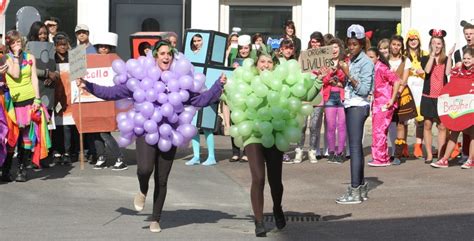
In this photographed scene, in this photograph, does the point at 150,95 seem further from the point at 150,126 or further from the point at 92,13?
the point at 92,13

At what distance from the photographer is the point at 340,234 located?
10289 mm

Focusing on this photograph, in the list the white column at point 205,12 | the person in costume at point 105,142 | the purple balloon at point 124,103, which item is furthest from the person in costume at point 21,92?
the white column at point 205,12

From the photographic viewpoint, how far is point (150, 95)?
1035 cm

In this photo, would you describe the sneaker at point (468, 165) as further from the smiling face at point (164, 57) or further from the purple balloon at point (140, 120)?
the purple balloon at point (140, 120)

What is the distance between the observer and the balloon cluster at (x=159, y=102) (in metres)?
10.4

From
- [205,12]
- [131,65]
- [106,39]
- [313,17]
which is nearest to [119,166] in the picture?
[106,39]

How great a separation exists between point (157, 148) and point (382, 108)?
5.82 meters

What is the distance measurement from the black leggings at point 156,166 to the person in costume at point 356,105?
2515mm

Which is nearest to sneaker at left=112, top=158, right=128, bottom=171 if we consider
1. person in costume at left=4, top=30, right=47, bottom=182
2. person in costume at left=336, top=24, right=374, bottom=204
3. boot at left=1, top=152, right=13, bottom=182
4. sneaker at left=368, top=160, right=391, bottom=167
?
person in costume at left=4, top=30, right=47, bottom=182

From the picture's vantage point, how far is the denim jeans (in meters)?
12.1

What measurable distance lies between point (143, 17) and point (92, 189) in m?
9.98

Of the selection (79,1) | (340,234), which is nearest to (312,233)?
(340,234)

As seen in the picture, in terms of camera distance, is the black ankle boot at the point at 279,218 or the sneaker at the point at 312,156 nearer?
the black ankle boot at the point at 279,218

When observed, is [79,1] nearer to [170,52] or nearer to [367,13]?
[367,13]
